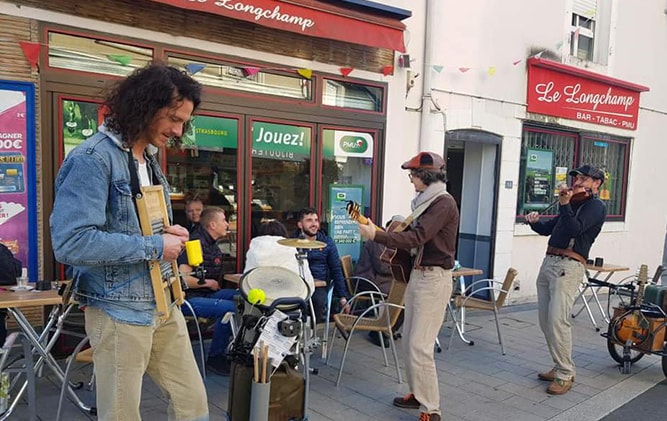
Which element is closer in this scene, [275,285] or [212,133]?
[275,285]

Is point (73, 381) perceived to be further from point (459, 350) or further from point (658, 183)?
point (658, 183)

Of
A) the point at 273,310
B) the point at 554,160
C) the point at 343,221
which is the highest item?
the point at 554,160

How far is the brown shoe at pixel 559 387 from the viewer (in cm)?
465

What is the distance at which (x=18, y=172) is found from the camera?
4453mm

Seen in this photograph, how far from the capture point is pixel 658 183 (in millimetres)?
11117

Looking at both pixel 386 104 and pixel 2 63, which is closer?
pixel 2 63

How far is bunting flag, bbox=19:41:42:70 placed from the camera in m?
4.36

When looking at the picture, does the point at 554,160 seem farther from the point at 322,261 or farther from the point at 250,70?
the point at 250,70

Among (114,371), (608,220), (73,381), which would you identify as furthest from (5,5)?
(608,220)

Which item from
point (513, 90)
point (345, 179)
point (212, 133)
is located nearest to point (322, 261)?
point (345, 179)

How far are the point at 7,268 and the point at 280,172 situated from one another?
3.01 m

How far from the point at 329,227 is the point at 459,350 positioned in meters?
2.05

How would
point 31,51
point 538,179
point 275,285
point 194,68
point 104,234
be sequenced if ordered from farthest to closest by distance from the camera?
point 538,179 → point 194,68 → point 31,51 → point 275,285 → point 104,234

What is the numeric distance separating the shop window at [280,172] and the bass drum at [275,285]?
2.41 meters
